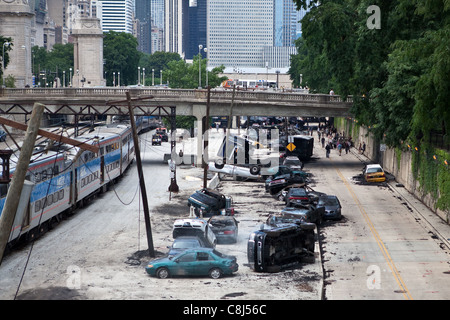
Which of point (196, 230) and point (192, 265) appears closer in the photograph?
point (192, 265)

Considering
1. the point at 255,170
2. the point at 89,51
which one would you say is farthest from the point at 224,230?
the point at 89,51

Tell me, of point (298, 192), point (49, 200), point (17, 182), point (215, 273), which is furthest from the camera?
point (298, 192)

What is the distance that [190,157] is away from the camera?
75.6 meters

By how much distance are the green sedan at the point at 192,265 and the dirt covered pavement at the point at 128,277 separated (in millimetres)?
281

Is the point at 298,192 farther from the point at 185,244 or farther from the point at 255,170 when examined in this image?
the point at 255,170

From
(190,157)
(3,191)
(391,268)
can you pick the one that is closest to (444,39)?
(391,268)

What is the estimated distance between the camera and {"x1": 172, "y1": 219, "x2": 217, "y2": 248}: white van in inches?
1326

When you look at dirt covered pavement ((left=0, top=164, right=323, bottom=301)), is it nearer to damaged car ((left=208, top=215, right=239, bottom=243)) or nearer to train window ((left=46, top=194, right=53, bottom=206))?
damaged car ((left=208, top=215, right=239, bottom=243))

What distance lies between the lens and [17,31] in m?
117

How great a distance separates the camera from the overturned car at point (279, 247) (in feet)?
97.0

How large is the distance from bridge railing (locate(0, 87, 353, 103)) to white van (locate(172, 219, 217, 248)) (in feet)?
120

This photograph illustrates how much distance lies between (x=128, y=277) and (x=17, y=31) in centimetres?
9708

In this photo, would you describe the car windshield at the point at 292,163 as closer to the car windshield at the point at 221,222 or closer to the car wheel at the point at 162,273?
the car windshield at the point at 221,222

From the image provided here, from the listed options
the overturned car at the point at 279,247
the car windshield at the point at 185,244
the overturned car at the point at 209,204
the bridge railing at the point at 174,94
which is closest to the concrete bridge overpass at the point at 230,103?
the bridge railing at the point at 174,94
